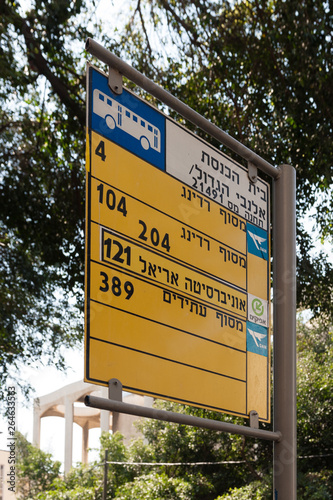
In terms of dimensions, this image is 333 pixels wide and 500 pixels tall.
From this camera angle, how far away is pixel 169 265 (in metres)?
1.93

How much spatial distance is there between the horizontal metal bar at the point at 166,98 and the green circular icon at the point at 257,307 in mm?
539

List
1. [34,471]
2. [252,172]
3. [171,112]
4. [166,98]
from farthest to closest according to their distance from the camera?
1. [34,471]
2. [171,112]
3. [252,172]
4. [166,98]

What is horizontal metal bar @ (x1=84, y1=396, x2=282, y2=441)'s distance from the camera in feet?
5.08

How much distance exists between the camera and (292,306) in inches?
91.9

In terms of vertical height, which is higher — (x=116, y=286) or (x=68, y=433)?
(x=116, y=286)

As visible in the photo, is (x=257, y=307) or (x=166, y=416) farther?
(x=257, y=307)

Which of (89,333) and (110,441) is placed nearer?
(89,333)

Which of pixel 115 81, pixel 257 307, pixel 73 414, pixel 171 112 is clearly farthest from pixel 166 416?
pixel 73 414

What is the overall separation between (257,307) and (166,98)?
80 centimetres

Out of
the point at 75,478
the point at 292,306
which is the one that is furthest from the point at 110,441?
the point at 292,306

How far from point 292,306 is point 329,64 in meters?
6.64

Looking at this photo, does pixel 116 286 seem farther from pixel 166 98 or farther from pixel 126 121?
pixel 166 98

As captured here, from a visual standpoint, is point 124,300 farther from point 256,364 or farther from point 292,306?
point 292,306

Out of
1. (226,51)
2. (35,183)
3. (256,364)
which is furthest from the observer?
(35,183)
